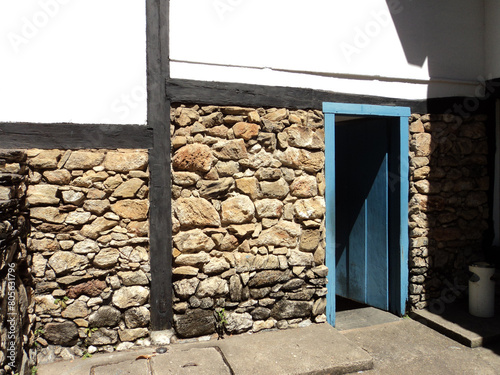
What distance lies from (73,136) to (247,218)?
5.29 feet

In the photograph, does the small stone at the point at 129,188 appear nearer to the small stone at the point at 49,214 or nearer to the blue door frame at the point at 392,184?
the small stone at the point at 49,214

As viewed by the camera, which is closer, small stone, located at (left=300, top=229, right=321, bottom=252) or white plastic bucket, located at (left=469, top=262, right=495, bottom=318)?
small stone, located at (left=300, top=229, right=321, bottom=252)

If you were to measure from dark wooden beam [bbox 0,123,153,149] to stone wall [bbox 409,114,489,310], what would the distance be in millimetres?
2906

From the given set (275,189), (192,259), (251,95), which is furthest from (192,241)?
(251,95)

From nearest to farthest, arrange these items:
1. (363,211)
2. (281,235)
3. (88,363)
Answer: (88,363), (281,235), (363,211)

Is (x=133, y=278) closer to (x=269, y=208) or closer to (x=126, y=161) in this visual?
(x=126, y=161)

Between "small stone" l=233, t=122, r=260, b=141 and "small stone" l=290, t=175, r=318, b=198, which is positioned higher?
"small stone" l=233, t=122, r=260, b=141

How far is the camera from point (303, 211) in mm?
3803

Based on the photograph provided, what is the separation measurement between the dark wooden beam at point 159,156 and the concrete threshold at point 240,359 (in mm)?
400

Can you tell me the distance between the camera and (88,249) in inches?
125

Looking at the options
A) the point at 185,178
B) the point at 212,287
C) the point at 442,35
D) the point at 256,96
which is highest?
the point at 442,35

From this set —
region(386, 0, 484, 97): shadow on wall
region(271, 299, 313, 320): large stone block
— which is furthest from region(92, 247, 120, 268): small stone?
region(386, 0, 484, 97): shadow on wall

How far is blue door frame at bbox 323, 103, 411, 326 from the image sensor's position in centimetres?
393

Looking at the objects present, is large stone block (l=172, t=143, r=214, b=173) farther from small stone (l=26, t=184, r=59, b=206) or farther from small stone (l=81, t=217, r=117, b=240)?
small stone (l=26, t=184, r=59, b=206)
